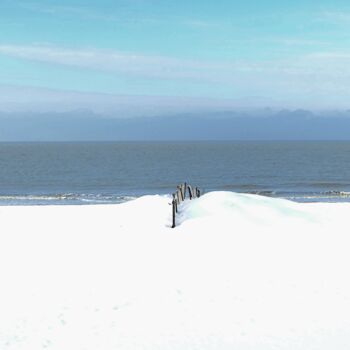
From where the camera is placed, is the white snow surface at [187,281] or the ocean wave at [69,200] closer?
the white snow surface at [187,281]

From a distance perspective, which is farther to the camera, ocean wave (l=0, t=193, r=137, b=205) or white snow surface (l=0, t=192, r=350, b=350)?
ocean wave (l=0, t=193, r=137, b=205)

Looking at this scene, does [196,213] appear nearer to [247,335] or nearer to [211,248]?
[211,248]

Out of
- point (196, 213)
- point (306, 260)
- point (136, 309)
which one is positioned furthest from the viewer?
point (196, 213)

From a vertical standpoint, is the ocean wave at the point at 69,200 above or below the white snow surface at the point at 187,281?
below

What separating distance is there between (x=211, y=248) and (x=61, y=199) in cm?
3259

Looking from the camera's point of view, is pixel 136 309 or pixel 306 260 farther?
pixel 306 260

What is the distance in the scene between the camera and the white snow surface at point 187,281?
30.8ft

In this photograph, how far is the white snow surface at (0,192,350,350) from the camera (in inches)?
370

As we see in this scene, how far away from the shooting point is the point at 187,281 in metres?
12.3

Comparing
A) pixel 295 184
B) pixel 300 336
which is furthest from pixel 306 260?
pixel 295 184

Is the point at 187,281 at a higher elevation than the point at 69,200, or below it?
higher

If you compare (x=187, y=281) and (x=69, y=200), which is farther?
(x=69, y=200)

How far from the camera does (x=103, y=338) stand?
30.3 ft

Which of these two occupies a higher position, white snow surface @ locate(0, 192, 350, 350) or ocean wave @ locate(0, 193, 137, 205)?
white snow surface @ locate(0, 192, 350, 350)
